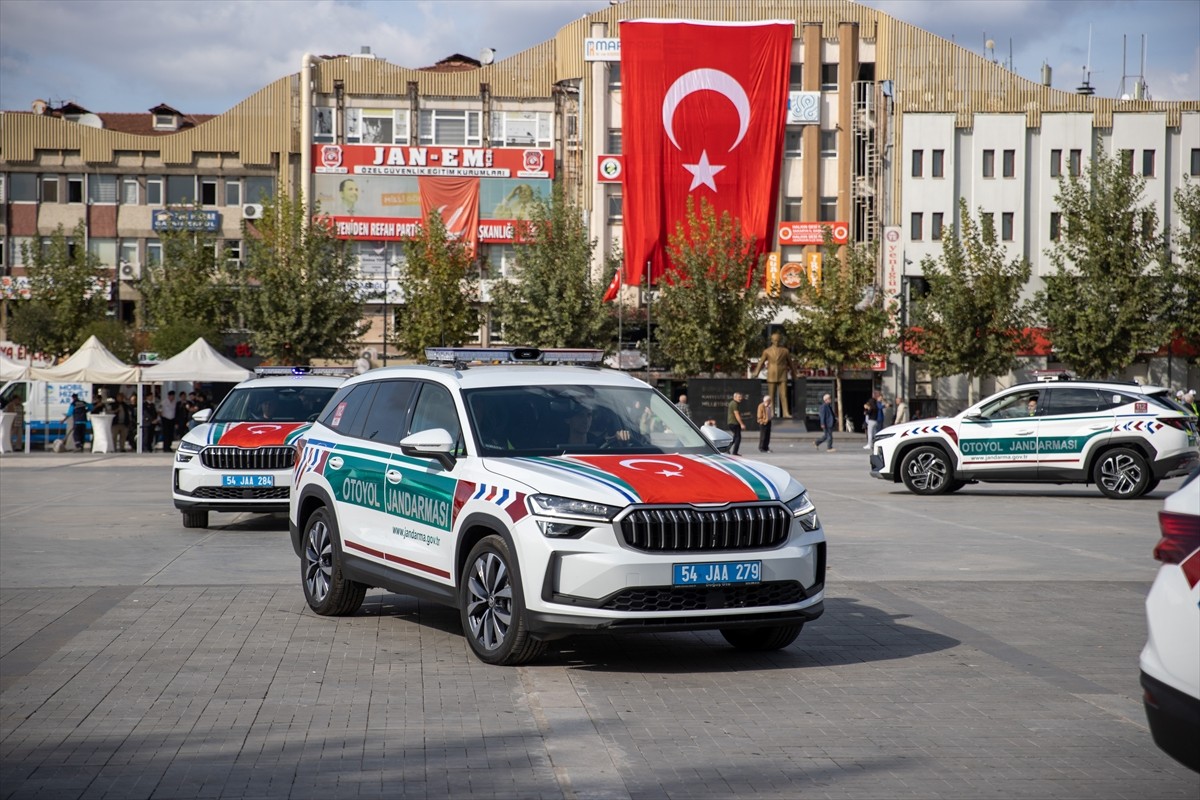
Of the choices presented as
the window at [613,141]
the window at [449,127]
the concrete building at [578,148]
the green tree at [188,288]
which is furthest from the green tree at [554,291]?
the green tree at [188,288]

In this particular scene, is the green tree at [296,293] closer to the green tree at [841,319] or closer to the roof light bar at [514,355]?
the green tree at [841,319]

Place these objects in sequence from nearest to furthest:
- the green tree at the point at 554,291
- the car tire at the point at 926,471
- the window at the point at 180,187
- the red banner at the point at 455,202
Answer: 1. the car tire at the point at 926,471
2. the green tree at the point at 554,291
3. the red banner at the point at 455,202
4. the window at the point at 180,187

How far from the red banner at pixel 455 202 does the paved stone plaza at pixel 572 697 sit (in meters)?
56.0

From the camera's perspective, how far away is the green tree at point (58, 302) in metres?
62.5

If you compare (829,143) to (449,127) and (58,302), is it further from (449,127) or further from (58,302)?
(58,302)

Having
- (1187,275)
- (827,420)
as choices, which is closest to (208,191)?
(827,420)

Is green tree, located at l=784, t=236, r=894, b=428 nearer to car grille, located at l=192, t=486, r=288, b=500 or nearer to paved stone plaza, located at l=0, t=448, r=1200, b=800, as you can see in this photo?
car grille, located at l=192, t=486, r=288, b=500

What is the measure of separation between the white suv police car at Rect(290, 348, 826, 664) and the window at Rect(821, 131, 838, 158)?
6108 cm

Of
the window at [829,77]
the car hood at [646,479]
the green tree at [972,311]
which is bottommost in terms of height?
the car hood at [646,479]

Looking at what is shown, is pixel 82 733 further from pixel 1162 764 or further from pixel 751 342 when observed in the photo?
pixel 751 342

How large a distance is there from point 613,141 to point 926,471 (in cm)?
4763

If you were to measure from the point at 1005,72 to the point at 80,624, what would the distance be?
6497cm

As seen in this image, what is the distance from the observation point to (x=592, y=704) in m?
7.28

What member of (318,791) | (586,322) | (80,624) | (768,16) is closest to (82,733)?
(318,791)
